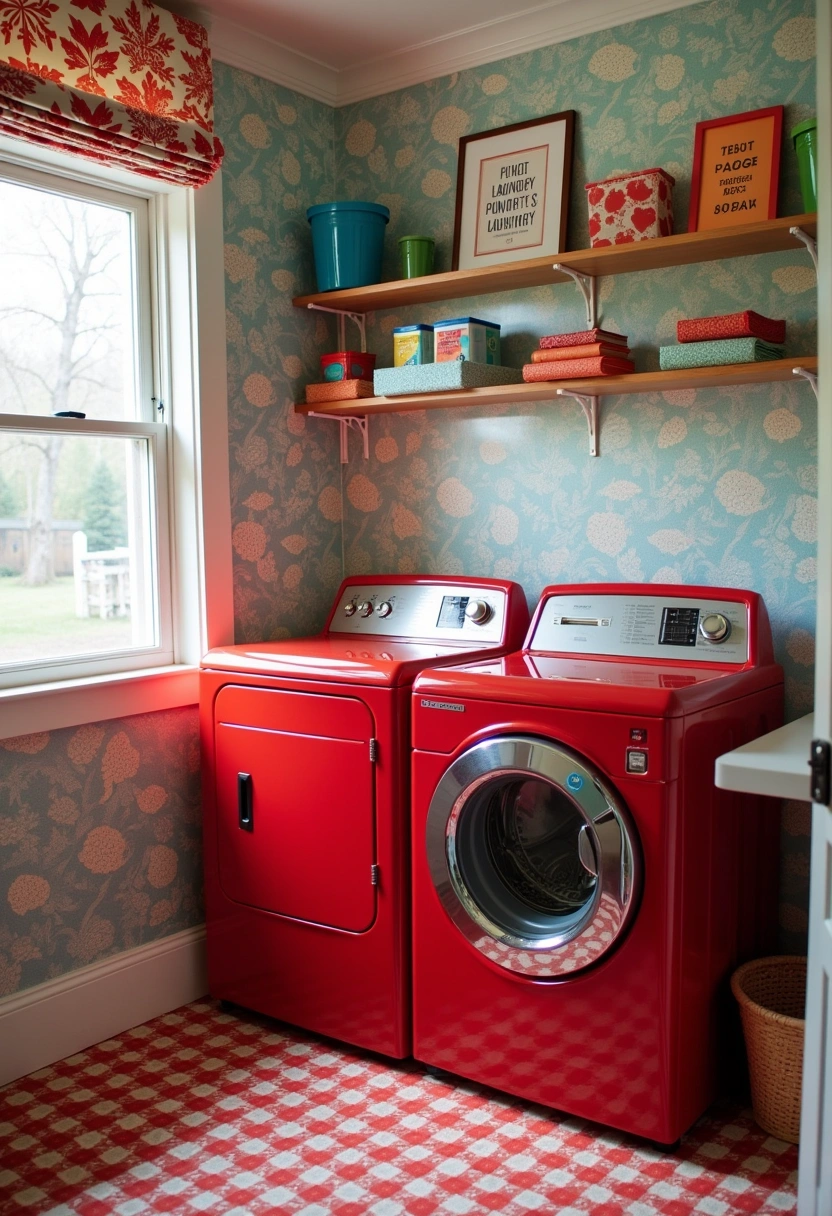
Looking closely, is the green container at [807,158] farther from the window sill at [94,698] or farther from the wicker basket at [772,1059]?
the window sill at [94,698]

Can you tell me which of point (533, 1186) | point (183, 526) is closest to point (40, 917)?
point (183, 526)

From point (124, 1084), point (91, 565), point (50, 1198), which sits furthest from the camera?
point (91, 565)

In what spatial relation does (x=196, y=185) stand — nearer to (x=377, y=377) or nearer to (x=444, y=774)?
(x=377, y=377)

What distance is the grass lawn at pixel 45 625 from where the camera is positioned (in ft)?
8.68

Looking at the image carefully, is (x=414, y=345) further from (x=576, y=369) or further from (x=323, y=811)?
(x=323, y=811)

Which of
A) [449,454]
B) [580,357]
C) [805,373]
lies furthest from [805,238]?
[449,454]

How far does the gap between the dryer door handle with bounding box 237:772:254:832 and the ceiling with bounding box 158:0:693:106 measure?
191cm

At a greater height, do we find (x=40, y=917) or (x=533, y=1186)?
(x=40, y=917)

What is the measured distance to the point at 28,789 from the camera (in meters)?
2.61

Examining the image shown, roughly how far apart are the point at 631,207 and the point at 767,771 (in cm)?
147

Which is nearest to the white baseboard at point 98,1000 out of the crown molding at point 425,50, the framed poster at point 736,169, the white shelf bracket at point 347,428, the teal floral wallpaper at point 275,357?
the teal floral wallpaper at point 275,357

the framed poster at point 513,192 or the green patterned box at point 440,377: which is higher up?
the framed poster at point 513,192

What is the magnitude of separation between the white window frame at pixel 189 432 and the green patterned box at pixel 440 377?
46cm

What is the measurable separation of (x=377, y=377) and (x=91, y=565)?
35.7 inches
